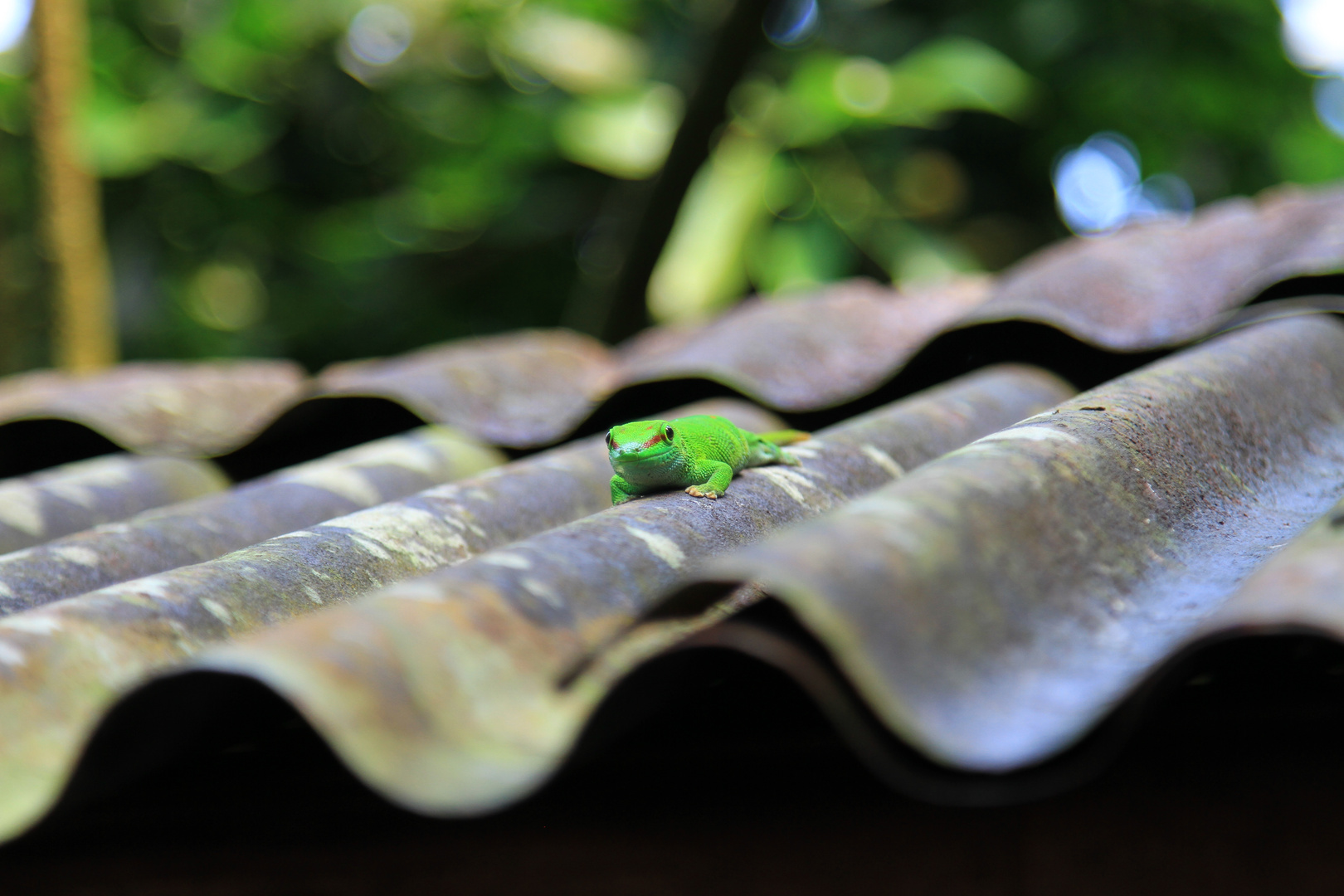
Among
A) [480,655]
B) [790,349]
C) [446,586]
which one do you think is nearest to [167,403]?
[790,349]

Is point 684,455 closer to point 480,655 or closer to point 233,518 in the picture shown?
point 480,655

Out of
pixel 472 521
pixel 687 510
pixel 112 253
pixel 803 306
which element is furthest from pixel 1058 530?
pixel 112 253

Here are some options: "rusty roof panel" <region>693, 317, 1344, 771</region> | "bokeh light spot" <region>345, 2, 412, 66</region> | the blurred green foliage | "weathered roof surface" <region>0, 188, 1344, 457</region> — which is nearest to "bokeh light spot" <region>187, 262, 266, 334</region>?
the blurred green foliage

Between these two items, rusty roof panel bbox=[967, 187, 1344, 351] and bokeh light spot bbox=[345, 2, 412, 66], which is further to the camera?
bokeh light spot bbox=[345, 2, 412, 66]

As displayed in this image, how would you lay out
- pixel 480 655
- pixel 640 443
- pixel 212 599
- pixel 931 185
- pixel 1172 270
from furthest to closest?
pixel 931 185, pixel 1172 270, pixel 640 443, pixel 212 599, pixel 480 655

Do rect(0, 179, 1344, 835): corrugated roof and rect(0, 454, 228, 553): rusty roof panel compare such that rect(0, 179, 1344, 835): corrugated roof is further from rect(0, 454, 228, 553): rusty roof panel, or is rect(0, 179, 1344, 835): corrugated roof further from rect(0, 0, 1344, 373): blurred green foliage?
rect(0, 0, 1344, 373): blurred green foliage

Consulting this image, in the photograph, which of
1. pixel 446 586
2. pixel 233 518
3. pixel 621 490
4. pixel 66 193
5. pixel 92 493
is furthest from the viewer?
pixel 66 193
